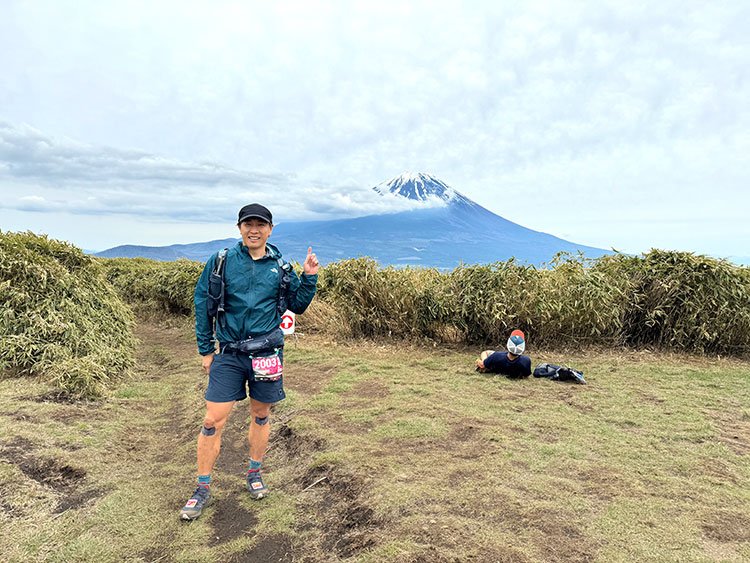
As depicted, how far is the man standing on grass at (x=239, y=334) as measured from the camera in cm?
292

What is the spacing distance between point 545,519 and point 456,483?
60 cm

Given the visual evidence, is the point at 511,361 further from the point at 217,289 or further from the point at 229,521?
the point at 217,289

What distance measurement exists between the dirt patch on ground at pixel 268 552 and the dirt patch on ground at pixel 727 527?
2247 mm

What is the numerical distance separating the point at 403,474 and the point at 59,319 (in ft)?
15.6

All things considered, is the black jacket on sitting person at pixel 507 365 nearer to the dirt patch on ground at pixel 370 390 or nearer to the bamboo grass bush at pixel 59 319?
the dirt patch on ground at pixel 370 390

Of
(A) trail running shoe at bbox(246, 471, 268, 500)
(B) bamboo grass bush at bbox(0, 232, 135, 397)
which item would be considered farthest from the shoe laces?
(B) bamboo grass bush at bbox(0, 232, 135, 397)

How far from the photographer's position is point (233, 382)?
2938mm

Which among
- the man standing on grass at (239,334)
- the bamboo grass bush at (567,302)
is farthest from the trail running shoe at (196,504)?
the bamboo grass bush at (567,302)

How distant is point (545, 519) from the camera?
2518 mm

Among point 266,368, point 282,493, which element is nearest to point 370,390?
point 282,493

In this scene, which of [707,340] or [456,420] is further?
[707,340]

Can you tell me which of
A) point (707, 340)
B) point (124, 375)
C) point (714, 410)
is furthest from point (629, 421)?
point (124, 375)

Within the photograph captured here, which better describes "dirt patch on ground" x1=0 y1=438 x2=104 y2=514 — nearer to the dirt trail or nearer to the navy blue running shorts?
the dirt trail

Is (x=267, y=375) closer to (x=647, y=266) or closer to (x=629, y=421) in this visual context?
(x=629, y=421)
